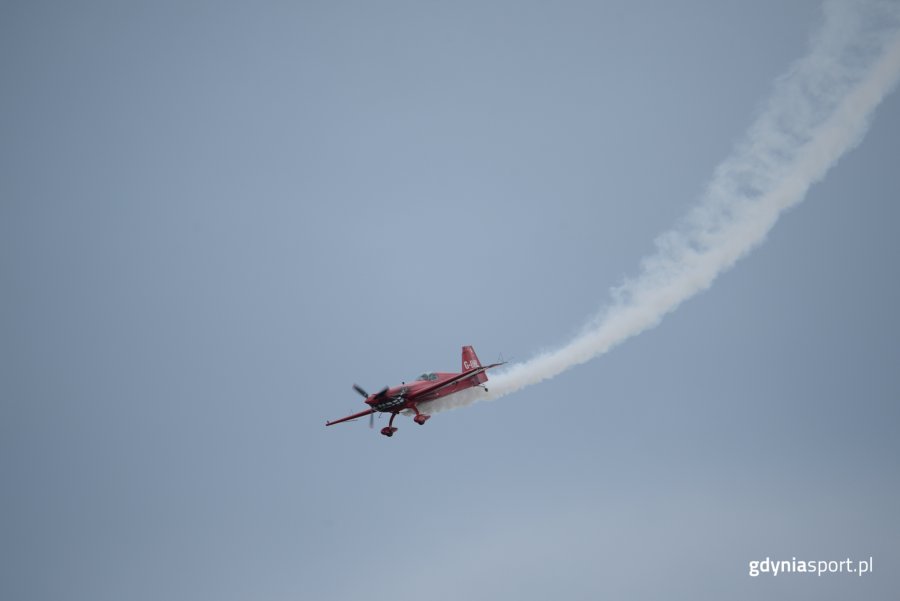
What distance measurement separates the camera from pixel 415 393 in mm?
49250

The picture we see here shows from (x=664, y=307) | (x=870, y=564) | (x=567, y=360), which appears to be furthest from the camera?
(x=870, y=564)

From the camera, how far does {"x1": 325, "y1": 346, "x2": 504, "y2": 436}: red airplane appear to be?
1898 inches

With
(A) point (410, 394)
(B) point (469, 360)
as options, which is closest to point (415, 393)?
(A) point (410, 394)

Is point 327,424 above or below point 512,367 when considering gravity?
below

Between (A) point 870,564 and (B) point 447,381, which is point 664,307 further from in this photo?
(A) point 870,564

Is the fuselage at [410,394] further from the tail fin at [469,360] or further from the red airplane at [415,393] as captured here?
the tail fin at [469,360]

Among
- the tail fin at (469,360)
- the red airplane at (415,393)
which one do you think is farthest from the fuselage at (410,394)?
the tail fin at (469,360)

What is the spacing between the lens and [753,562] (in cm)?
7294

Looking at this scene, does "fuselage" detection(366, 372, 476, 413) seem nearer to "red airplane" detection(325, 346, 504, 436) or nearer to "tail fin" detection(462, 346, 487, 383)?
"red airplane" detection(325, 346, 504, 436)

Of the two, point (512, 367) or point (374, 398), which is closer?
point (374, 398)

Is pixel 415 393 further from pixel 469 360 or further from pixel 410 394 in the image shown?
pixel 469 360

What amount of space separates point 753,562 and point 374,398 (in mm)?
48308

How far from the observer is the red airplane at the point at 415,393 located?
48.2 m

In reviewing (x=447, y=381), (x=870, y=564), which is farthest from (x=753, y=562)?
(x=447, y=381)
